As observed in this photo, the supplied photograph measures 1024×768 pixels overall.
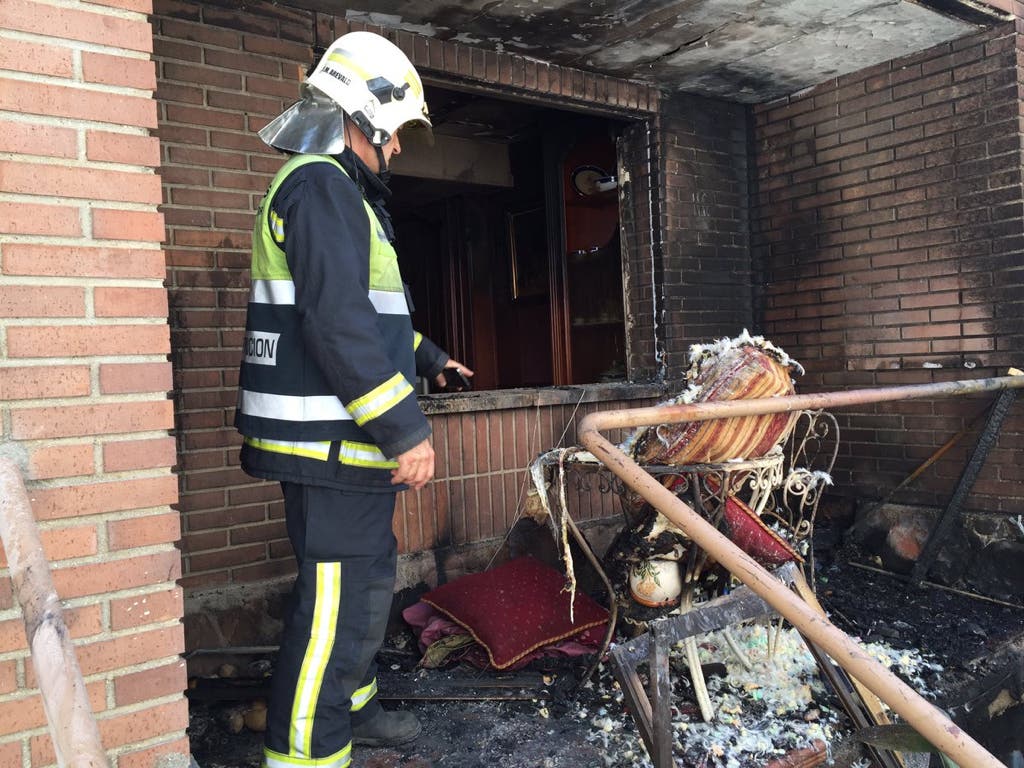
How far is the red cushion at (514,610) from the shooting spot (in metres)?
3.49

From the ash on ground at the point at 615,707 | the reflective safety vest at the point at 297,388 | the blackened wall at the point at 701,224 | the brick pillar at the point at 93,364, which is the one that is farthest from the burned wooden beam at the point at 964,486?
the brick pillar at the point at 93,364

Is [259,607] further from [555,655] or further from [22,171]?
[22,171]

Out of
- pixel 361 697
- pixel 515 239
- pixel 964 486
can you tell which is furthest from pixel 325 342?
pixel 515 239

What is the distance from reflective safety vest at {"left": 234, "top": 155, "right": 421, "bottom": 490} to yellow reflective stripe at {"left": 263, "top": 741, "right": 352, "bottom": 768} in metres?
0.77

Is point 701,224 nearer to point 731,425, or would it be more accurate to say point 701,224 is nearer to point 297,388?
point 731,425

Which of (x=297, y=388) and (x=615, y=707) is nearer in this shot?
(x=297, y=388)

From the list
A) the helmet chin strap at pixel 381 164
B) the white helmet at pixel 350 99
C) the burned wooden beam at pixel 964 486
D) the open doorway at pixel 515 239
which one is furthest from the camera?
the open doorway at pixel 515 239

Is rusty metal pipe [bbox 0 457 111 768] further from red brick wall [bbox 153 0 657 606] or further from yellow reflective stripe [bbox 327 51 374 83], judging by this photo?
red brick wall [bbox 153 0 657 606]

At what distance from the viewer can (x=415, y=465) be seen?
2.24 meters

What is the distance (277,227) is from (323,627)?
3.80 ft

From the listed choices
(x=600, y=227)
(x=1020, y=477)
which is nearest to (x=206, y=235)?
(x=600, y=227)

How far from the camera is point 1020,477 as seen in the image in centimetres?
448

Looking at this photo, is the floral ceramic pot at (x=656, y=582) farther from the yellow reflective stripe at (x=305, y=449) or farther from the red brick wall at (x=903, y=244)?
the red brick wall at (x=903, y=244)

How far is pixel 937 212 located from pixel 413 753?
4.13m
